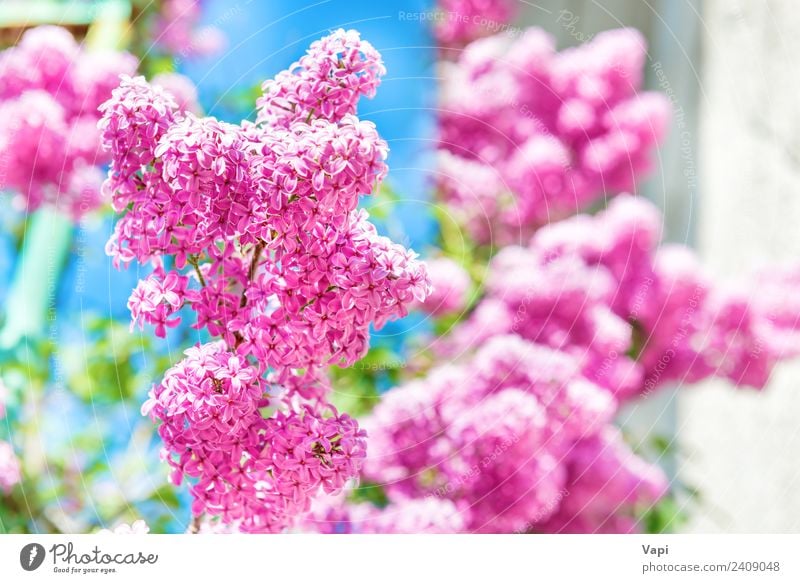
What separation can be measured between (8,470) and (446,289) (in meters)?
0.52

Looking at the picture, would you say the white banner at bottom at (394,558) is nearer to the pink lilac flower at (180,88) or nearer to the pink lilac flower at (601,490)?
the pink lilac flower at (601,490)

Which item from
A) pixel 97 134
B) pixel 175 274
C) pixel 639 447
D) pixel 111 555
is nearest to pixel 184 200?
pixel 175 274

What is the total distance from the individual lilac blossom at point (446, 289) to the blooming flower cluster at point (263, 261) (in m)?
0.33

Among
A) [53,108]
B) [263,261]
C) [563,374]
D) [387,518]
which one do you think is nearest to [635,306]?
[563,374]

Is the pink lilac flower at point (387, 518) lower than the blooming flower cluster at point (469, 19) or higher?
lower

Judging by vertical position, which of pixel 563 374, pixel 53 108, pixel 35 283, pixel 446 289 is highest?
pixel 53 108

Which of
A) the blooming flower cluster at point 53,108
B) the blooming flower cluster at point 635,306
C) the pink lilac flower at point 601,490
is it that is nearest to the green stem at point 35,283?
the blooming flower cluster at point 53,108

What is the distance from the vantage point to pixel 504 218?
98 centimetres

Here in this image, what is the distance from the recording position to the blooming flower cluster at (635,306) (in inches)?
36.4

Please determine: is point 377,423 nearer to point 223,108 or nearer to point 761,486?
point 223,108

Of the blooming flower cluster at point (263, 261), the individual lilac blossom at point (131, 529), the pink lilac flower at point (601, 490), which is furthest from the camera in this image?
the pink lilac flower at point (601, 490)

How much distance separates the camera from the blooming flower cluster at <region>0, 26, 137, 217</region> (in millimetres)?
817

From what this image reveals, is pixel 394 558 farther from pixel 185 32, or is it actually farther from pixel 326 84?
pixel 185 32

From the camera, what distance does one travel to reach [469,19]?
38.8 inches
